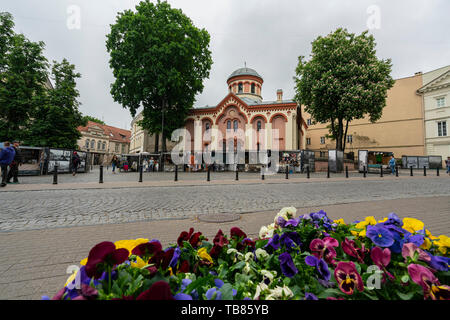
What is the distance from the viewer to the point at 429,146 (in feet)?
116

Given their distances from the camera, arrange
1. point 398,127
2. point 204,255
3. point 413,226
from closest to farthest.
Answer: point 204,255 → point 413,226 → point 398,127

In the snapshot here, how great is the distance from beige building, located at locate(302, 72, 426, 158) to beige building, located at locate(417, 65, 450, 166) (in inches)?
34.9

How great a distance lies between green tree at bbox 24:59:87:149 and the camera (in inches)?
925

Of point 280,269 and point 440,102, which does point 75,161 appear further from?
point 440,102

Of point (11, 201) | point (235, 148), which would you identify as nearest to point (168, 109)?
point (235, 148)

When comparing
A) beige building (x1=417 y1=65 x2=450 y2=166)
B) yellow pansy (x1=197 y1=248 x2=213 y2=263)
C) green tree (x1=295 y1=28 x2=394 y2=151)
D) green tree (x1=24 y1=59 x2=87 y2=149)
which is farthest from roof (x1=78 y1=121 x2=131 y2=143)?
beige building (x1=417 y1=65 x2=450 y2=166)

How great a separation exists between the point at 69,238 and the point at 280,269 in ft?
12.6

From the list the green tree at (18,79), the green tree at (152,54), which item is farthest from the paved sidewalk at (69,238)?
the green tree at (18,79)

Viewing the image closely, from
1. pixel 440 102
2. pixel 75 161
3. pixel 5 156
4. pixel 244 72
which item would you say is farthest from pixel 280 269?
pixel 440 102

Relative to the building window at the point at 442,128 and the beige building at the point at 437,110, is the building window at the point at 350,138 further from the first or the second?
the building window at the point at 442,128

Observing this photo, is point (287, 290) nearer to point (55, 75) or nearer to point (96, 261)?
point (96, 261)

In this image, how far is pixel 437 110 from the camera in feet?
114

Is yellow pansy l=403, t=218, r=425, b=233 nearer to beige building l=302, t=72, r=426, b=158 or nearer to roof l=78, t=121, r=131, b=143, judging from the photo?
Answer: beige building l=302, t=72, r=426, b=158
